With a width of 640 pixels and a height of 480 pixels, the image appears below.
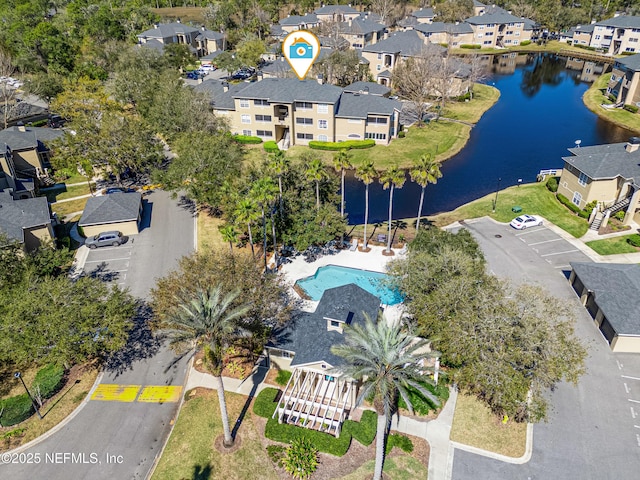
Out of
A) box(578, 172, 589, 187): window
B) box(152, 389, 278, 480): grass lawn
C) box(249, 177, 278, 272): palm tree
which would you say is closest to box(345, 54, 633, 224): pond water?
box(578, 172, 589, 187): window

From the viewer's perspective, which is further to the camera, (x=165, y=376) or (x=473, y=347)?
(x=165, y=376)

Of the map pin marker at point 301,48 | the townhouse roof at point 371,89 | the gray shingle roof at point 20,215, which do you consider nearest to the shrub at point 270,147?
the map pin marker at point 301,48

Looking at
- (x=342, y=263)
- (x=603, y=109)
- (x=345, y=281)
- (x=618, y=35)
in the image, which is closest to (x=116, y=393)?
(x=345, y=281)

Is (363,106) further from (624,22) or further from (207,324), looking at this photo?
(624,22)

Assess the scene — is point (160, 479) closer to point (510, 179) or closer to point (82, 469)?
point (82, 469)

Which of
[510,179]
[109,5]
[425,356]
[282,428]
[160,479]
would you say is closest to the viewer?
[425,356]

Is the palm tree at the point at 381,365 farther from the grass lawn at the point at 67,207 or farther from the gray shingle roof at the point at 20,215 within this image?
the grass lawn at the point at 67,207

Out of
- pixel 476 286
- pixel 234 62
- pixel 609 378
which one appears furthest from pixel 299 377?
pixel 234 62
